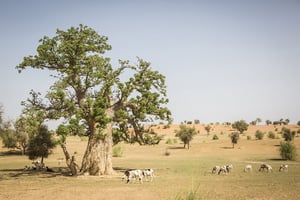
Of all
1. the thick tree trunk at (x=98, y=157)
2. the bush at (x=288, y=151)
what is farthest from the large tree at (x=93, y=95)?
the bush at (x=288, y=151)

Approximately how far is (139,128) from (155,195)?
1419 centimetres

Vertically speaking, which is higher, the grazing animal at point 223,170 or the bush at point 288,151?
the bush at point 288,151

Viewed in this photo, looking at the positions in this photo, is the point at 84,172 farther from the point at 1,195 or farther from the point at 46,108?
the point at 1,195

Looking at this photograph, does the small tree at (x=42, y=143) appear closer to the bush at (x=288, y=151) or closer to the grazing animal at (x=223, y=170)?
the grazing animal at (x=223, y=170)

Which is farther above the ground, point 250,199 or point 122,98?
point 122,98

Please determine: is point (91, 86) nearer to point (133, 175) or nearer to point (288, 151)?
point (133, 175)

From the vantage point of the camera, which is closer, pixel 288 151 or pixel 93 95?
pixel 93 95

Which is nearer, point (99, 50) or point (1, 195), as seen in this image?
point (1, 195)

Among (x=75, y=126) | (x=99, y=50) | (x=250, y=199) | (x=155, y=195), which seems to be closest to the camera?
(x=250, y=199)

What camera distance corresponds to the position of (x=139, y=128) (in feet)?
106

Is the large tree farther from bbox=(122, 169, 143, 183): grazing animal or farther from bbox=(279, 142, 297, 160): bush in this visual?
bbox=(279, 142, 297, 160): bush

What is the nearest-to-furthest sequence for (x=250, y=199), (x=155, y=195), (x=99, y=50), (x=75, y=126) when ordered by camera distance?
1. (x=250, y=199)
2. (x=155, y=195)
3. (x=75, y=126)
4. (x=99, y=50)

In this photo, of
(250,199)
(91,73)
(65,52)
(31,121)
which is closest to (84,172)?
(31,121)

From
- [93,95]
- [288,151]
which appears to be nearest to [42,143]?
[93,95]
